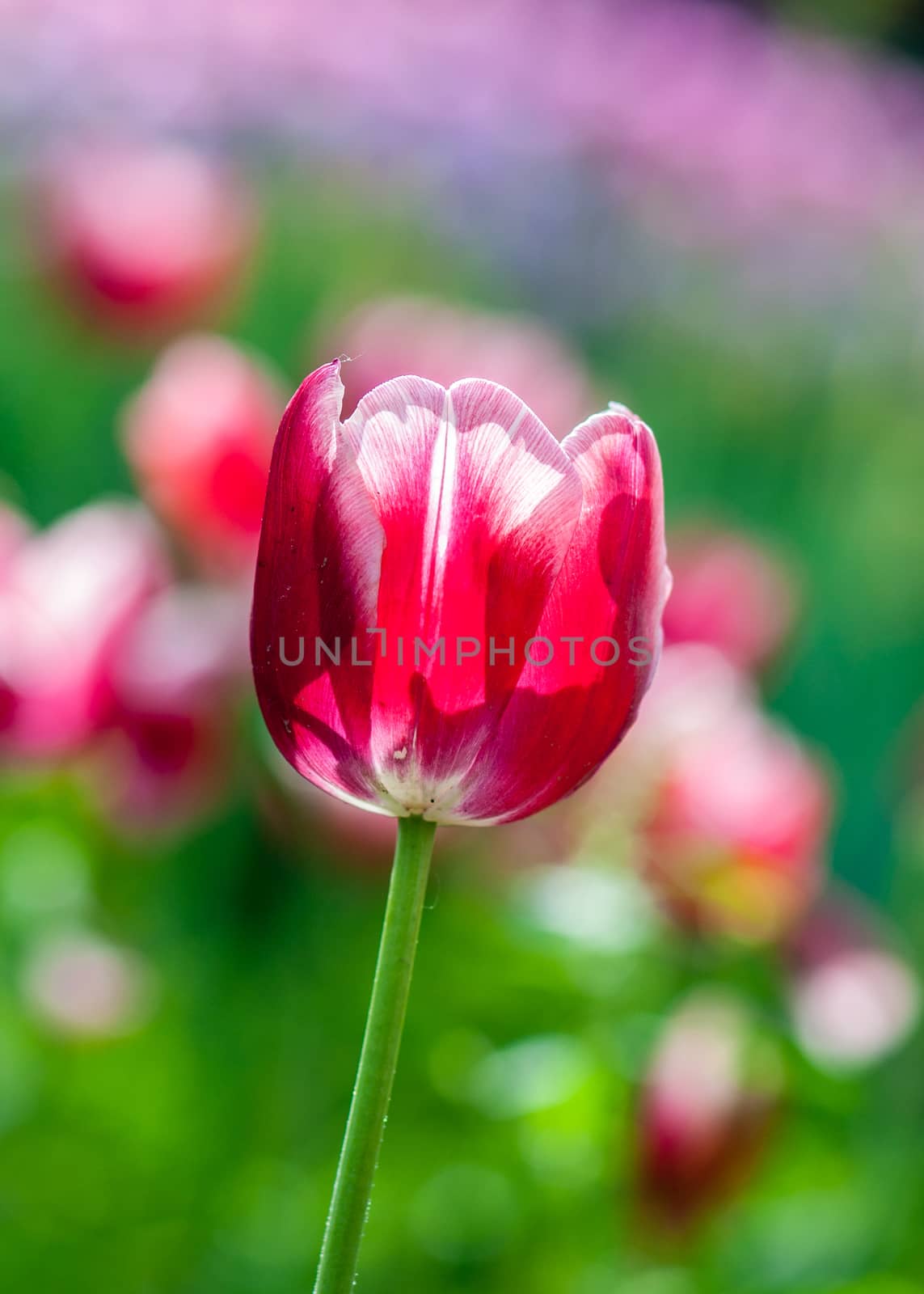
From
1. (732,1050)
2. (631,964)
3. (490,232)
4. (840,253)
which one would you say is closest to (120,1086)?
(631,964)

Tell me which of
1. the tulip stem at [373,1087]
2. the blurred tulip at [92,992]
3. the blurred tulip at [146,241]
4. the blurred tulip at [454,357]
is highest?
the blurred tulip at [146,241]

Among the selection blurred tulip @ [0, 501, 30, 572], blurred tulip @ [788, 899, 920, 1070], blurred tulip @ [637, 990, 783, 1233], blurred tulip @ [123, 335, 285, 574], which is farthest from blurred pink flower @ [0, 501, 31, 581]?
blurred tulip @ [788, 899, 920, 1070]

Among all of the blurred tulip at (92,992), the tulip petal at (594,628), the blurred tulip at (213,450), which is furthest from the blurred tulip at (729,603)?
the tulip petal at (594,628)

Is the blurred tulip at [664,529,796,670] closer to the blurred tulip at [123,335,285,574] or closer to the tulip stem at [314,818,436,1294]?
the blurred tulip at [123,335,285,574]

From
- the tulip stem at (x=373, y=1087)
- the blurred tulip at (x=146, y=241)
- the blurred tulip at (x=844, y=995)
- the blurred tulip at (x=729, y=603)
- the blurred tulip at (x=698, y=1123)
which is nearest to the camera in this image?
the tulip stem at (x=373, y=1087)

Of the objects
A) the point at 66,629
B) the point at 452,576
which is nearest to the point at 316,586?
the point at 452,576

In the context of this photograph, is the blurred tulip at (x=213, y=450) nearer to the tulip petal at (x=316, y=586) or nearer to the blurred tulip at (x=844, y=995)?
the blurred tulip at (x=844, y=995)
